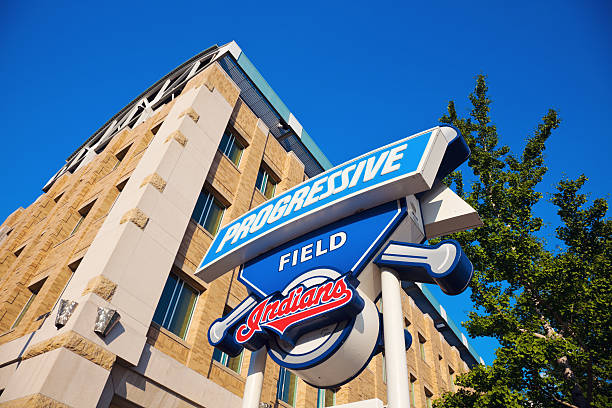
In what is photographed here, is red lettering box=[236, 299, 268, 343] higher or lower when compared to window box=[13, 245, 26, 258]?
lower

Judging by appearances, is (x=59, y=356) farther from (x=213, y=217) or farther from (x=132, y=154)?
(x=132, y=154)

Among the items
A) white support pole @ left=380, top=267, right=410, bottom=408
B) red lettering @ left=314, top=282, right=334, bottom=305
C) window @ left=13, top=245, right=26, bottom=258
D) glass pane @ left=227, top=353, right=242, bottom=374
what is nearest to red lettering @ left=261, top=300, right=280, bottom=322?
red lettering @ left=314, top=282, right=334, bottom=305

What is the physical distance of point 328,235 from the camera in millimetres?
6707

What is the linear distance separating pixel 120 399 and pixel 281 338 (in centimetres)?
614

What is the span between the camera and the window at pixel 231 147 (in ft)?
55.2

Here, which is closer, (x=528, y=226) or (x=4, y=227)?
(x=528, y=226)

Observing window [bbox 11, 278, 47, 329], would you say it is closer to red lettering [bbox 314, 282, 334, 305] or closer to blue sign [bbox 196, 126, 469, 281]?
blue sign [bbox 196, 126, 469, 281]

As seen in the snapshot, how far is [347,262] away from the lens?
5.99 meters

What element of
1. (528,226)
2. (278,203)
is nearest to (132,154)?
(278,203)

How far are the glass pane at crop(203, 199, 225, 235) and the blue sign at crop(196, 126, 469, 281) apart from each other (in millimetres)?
6384

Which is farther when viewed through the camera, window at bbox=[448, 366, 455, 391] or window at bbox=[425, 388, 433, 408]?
window at bbox=[448, 366, 455, 391]

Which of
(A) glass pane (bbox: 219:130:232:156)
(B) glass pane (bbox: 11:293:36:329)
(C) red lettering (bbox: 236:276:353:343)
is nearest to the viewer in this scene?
(C) red lettering (bbox: 236:276:353:343)

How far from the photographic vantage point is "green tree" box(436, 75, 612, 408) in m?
10.6

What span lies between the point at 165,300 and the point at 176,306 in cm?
42
